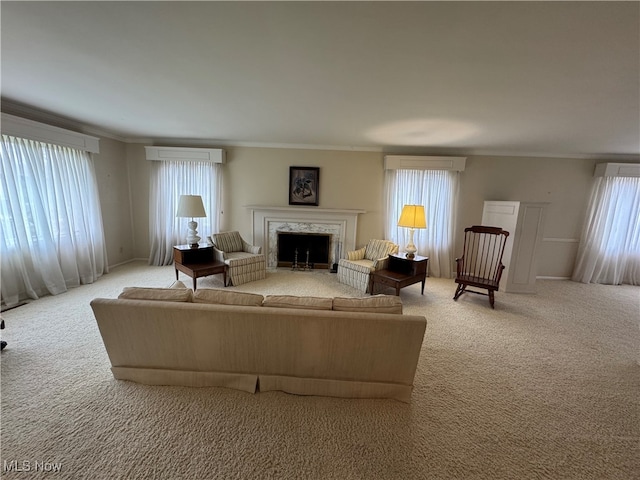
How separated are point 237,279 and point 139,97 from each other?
2.70m

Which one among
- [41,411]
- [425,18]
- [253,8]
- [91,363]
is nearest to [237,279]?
[91,363]

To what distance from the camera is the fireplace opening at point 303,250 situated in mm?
5148

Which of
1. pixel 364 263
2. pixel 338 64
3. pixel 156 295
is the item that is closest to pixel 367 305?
pixel 156 295

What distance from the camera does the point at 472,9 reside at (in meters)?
1.25

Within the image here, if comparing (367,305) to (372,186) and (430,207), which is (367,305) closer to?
(372,186)

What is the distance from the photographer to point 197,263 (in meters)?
4.14

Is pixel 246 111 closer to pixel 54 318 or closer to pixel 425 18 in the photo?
pixel 425 18

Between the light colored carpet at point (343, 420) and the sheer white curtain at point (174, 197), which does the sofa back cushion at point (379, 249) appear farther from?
the sheer white curtain at point (174, 197)

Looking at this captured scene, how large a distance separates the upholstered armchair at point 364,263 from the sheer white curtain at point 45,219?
4.23 m

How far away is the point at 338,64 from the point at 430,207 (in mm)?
3801

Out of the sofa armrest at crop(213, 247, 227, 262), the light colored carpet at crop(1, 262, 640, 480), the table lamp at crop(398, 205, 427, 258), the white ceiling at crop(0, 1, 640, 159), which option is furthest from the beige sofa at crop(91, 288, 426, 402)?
the table lamp at crop(398, 205, 427, 258)

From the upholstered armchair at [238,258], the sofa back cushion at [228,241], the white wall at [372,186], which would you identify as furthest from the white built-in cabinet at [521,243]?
the sofa back cushion at [228,241]

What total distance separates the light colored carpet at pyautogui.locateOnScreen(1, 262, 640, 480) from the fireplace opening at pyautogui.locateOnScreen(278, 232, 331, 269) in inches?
112

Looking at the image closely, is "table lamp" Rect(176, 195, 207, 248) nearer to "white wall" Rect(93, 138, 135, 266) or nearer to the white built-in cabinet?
A: "white wall" Rect(93, 138, 135, 266)
